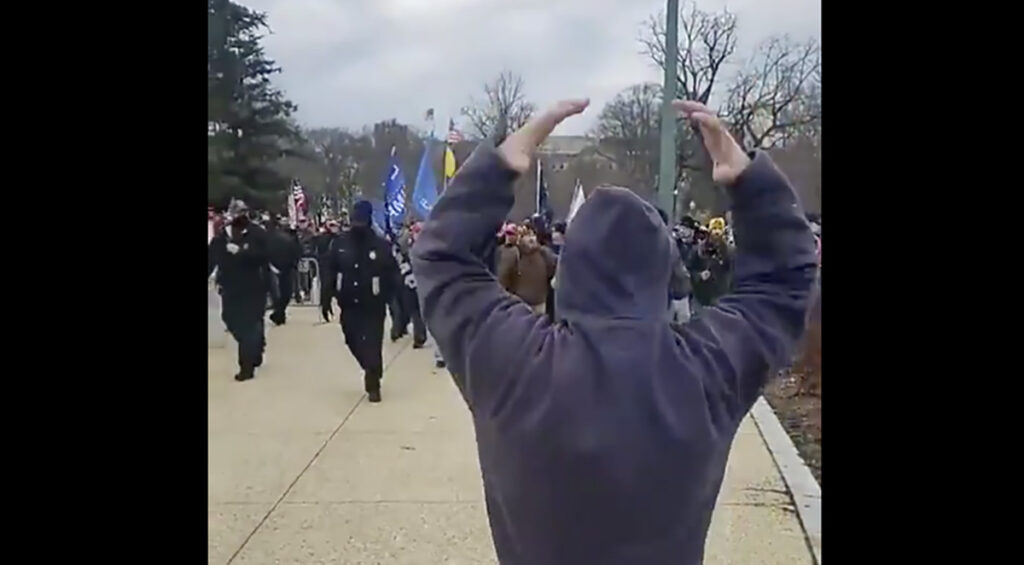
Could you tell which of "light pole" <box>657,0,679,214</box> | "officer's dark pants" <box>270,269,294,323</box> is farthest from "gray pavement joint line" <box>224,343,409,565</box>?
"officer's dark pants" <box>270,269,294,323</box>

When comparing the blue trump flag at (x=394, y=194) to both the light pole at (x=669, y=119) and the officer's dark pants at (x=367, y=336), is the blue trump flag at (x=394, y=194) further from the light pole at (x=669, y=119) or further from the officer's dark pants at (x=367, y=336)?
the light pole at (x=669, y=119)

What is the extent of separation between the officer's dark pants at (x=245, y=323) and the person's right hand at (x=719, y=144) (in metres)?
8.99

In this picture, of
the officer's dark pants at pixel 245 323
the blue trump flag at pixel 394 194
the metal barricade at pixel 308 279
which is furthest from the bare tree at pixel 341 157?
the officer's dark pants at pixel 245 323

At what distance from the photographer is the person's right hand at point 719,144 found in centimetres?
227

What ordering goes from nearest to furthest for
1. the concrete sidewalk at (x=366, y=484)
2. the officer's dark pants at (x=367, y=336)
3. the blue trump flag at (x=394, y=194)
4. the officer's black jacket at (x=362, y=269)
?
the concrete sidewalk at (x=366, y=484), the officer's dark pants at (x=367, y=336), the officer's black jacket at (x=362, y=269), the blue trump flag at (x=394, y=194)

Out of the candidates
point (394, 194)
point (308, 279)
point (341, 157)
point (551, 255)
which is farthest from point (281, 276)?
point (341, 157)

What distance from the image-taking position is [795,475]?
6.91m

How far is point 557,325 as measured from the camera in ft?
7.12

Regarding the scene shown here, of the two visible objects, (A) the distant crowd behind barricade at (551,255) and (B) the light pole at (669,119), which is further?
(A) the distant crowd behind barricade at (551,255)

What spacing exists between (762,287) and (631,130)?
2245cm

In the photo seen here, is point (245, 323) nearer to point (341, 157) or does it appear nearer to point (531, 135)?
point (531, 135)
